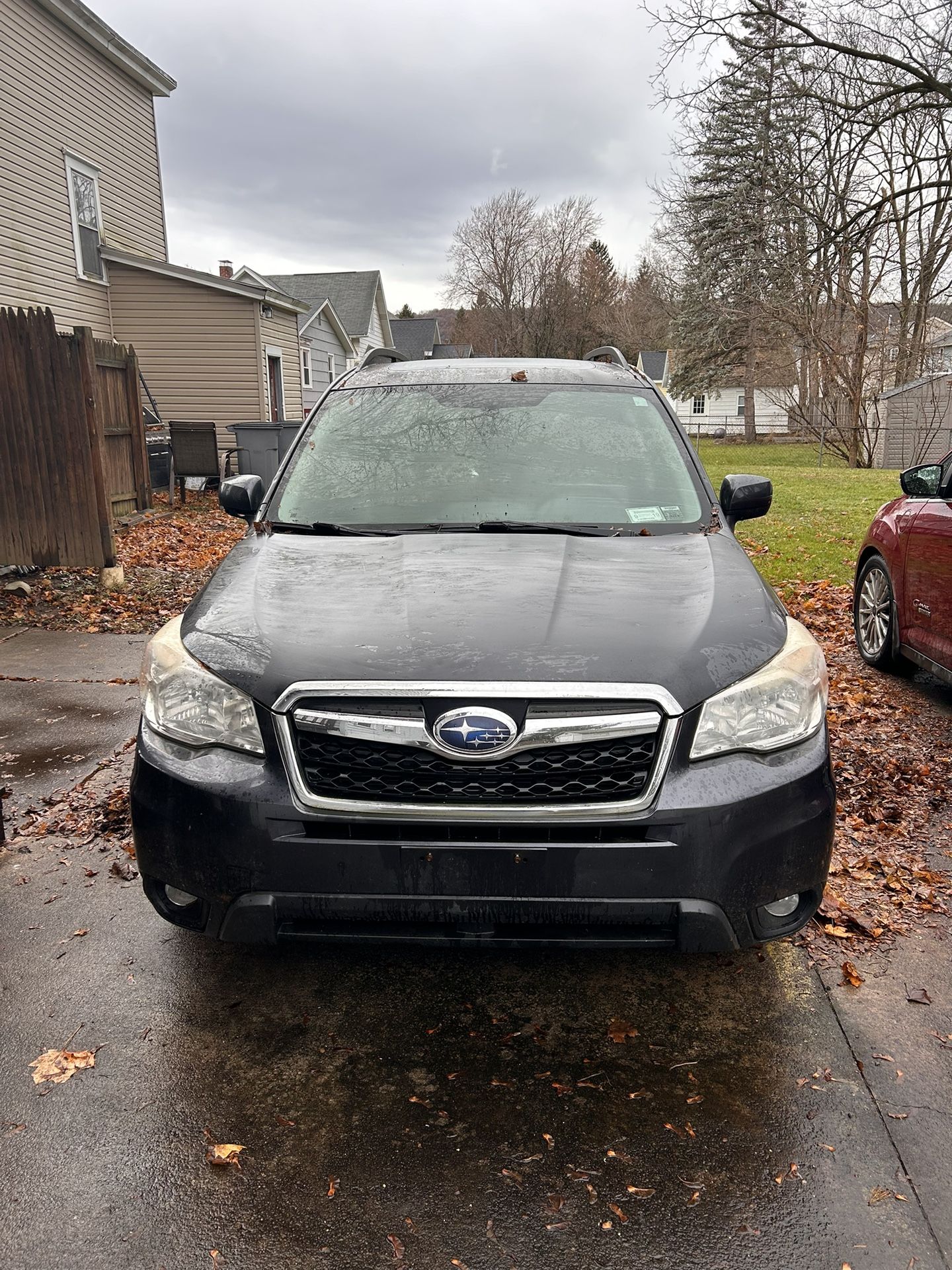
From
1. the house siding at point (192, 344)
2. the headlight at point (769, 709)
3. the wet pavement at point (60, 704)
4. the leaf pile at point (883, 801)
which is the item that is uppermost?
the house siding at point (192, 344)

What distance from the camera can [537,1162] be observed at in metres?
2.18

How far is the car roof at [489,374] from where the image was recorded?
4.24 metres

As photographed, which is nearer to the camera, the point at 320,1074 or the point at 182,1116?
the point at 182,1116

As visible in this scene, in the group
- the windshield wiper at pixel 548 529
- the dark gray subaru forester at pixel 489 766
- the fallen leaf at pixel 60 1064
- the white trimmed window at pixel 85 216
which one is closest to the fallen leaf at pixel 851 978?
the dark gray subaru forester at pixel 489 766

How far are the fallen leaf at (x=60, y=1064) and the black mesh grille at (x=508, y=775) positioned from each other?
107 cm

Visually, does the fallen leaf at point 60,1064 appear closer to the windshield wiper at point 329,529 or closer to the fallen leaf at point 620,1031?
the fallen leaf at point 620,1031

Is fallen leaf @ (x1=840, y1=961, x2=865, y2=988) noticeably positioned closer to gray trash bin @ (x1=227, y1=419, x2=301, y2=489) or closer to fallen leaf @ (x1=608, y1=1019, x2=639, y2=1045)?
fallen leaf @ (x1=608, y1=1019, x2=639, y2=1045)

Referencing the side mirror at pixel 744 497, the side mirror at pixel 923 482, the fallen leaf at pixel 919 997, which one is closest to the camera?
the fallen leaf at pixel 919 997

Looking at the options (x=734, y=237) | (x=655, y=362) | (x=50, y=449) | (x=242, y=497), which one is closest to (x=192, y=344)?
(x=50, y=449)

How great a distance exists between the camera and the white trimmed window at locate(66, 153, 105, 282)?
1644 centimetres

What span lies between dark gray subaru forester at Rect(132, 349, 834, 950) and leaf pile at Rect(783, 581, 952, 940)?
108cm

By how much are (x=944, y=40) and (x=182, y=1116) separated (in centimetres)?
1843

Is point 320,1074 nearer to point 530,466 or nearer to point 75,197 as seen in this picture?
point 530,466

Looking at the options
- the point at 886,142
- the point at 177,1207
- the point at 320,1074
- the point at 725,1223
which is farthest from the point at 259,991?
the point at 886,142
